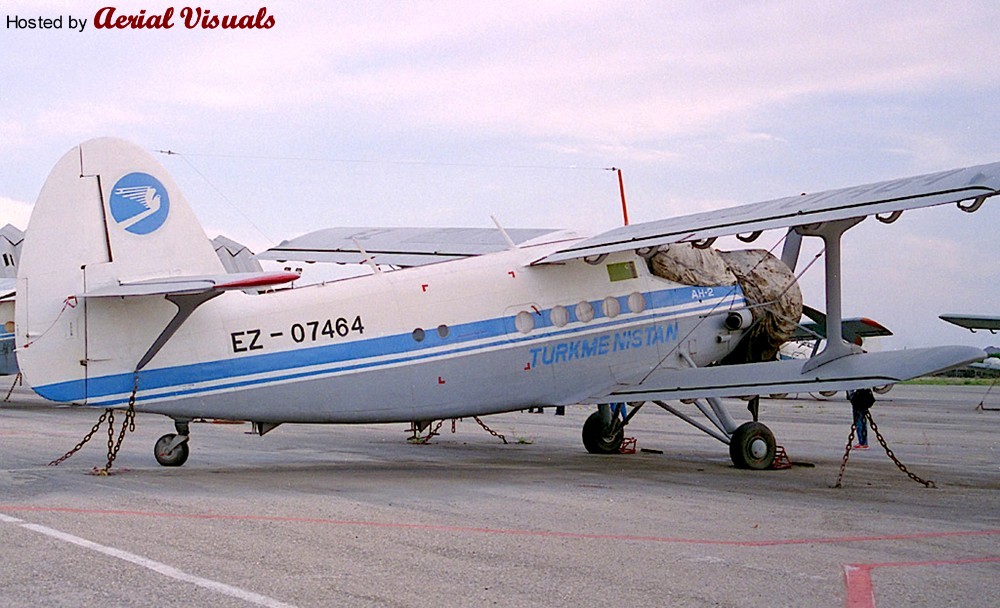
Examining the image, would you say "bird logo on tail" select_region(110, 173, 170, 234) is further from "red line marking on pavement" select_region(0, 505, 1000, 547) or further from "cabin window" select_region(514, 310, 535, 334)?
"cabin window" select_region(514, 310, 535, 334)

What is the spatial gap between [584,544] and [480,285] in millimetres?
5931

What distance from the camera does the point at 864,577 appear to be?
7.55 meters

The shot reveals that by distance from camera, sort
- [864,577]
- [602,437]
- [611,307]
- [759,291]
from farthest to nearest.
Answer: [602,437]
[759,291]
[611,307]
[864,577]

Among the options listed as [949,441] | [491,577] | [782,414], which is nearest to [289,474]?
[491,577]

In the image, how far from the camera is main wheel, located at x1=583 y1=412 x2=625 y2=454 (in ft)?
58.2

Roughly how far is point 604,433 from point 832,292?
205 inches

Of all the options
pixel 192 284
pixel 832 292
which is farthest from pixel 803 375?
pixel 192 284

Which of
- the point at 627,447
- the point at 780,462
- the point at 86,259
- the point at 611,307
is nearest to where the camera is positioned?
the point at 86,259

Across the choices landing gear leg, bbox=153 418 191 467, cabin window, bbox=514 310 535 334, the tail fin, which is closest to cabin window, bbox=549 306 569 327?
cabin window, bbox=514 310 535 334

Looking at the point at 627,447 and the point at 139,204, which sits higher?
the point at 139,204

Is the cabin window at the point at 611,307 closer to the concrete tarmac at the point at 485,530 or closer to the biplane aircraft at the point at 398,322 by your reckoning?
the biplane aircraft at the point at 398,322

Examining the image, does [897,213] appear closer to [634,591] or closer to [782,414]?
[634,591]

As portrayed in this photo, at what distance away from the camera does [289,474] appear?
13.6m

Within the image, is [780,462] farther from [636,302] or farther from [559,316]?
[559,316]
